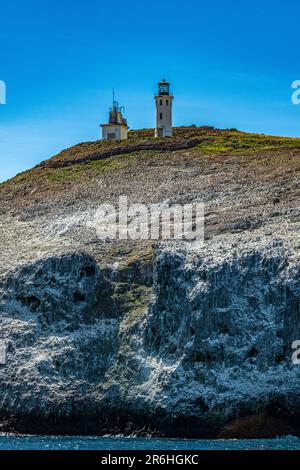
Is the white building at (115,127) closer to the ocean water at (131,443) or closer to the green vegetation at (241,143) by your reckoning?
the green vegetation at (241,143)

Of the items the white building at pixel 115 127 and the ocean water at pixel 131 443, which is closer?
the ocean water at pixel 131 443

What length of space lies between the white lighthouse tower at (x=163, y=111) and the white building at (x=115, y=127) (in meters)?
5.64

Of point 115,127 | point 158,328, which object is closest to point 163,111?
point 115,127

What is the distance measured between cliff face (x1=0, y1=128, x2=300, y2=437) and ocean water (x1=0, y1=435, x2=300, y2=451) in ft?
6.56

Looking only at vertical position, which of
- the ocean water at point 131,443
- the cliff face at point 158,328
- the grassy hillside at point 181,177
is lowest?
the ocean water at point 131,443

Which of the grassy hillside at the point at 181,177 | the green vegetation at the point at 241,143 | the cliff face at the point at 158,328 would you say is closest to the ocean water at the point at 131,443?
the cliff face at the point at 158,328

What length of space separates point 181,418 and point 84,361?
368 inches

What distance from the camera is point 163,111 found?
4793 inches

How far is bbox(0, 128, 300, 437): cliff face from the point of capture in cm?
7281

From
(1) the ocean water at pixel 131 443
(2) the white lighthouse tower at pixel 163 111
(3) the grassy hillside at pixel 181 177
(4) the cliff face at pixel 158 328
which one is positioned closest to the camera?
(1) the ocean water at pixel 131 443

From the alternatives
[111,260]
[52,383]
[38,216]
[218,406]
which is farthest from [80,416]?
[38,216]

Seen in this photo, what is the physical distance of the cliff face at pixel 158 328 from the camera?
7281 cm

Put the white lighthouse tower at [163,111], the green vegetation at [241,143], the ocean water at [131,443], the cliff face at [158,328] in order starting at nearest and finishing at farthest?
the ocean water at [131,443] < the cliff face at [158,328] < the green vegetation at [241,143] < the white lighthouse tower at [163,111]
